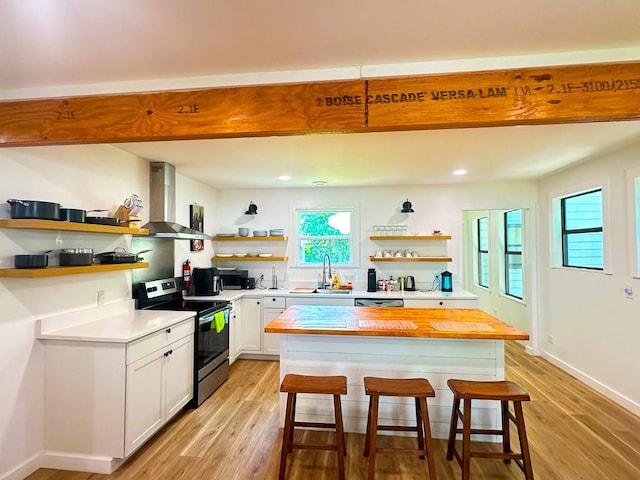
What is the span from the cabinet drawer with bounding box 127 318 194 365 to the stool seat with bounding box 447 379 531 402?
2.21 metres

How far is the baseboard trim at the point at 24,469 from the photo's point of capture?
2.10 m

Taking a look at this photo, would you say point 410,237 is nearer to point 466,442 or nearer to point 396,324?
point 396,324

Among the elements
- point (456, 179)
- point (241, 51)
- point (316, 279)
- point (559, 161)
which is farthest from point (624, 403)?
point (241, 51)

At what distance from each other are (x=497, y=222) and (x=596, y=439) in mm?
3762

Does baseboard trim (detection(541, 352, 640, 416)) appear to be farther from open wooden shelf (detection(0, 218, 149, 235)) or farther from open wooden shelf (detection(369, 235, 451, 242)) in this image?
open wooden shelf (detection(0, 218, 149, 235))

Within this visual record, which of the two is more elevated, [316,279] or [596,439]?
[316,279]

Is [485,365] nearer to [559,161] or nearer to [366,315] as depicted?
[366,315]

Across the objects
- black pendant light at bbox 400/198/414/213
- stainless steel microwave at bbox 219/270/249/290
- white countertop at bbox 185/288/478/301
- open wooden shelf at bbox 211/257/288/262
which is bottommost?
white countertop at bbox 185/288/478/301

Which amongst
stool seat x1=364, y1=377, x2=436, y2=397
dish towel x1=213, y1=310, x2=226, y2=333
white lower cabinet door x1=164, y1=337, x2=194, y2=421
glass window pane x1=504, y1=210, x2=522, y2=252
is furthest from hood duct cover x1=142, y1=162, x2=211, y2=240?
glass window pane x1=504, y1=210, x2=522, y2=252

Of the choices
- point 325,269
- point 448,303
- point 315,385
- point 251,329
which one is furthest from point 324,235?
point 315,385

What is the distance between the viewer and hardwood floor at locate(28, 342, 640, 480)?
2203mm

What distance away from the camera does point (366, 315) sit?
2.94 meters

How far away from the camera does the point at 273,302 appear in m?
4.48

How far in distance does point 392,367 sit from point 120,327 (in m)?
2.16
